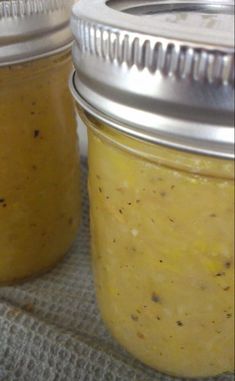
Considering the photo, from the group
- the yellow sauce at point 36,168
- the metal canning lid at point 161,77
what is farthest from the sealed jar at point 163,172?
the yellow sauce at point 36,168

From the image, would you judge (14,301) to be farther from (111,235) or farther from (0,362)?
(111,235)

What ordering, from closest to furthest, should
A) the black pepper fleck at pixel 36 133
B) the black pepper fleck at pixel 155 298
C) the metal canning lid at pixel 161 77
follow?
the metal canning lid at pixel 161 77 → the black pepper fleck at pixel 155 298 → the black pepper fleck at pixel 36 133

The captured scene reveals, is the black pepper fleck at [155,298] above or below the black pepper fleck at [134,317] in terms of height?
above

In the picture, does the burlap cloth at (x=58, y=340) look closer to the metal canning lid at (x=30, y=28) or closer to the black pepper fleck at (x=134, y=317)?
the black pepper fleck at (x=134, y=317)

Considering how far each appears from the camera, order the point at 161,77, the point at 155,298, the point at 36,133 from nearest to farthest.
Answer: the point at 161,77, the point at 155,298, the point at 36,133

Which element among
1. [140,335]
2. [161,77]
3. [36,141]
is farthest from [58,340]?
[161,77]

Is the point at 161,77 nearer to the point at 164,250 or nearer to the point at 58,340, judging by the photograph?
the point at 164,250
